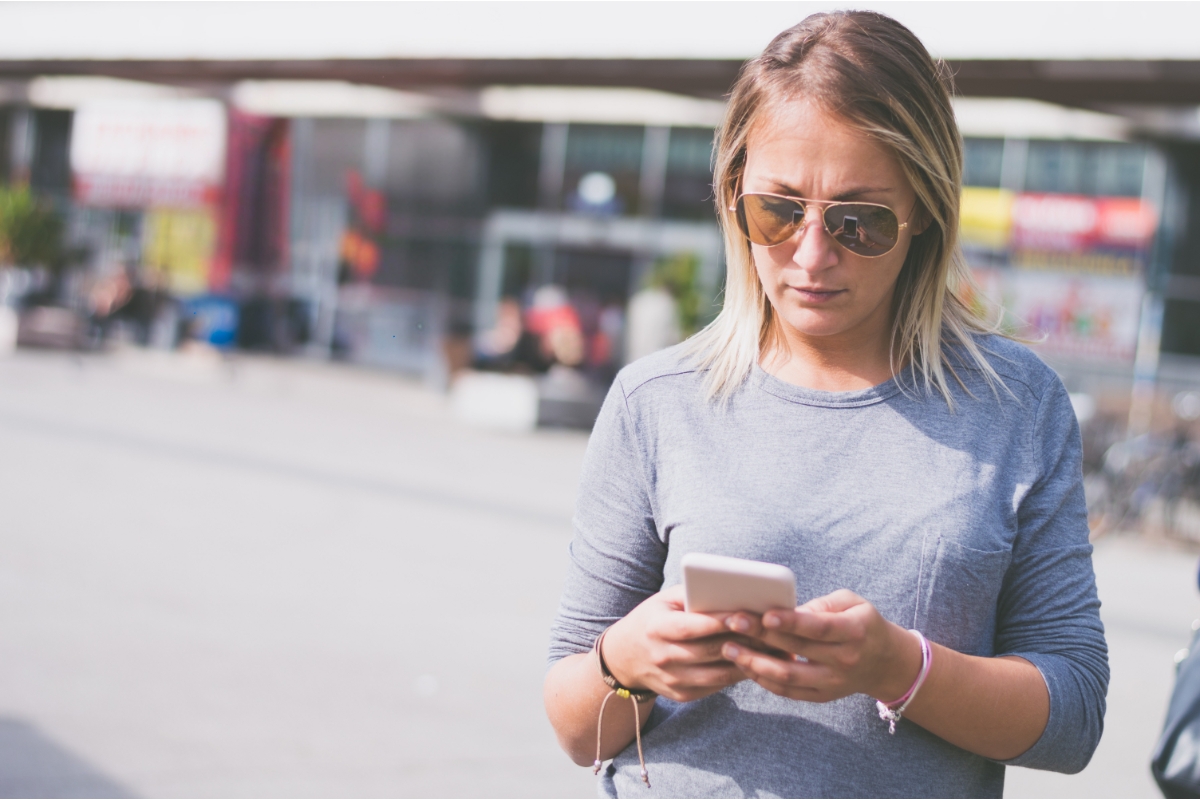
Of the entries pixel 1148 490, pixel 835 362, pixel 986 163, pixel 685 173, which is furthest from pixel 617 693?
pixel 685 173

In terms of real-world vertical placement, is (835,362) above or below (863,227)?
below

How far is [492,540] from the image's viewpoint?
854cm

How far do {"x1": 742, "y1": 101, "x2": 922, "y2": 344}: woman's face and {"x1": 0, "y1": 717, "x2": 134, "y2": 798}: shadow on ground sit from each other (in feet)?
10.3

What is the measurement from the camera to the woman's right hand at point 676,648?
1.44 meters

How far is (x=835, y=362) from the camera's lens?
1741mm

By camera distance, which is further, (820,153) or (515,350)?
(515,350)

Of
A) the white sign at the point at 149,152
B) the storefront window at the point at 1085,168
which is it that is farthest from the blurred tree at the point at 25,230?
the storefront window at the point at 1085,168

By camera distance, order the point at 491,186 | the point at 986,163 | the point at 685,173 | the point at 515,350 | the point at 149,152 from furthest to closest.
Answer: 1. the point at 149,152
2. the point at 491,186
3. the point at 685,173
4. the point at 986,163
5. the point at 515,350

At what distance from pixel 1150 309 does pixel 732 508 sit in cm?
1707

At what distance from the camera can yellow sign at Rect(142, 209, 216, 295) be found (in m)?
25.5

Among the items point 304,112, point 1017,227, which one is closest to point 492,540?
point 1017,227

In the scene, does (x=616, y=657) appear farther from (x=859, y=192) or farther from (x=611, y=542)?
(x=859, y=192)

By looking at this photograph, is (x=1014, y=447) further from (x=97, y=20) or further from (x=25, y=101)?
(x=25, y=101)

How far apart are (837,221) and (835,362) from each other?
8.1 inches
